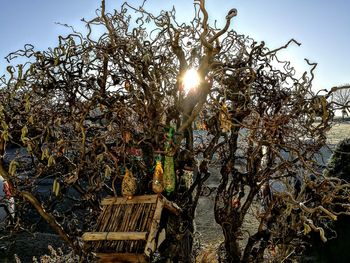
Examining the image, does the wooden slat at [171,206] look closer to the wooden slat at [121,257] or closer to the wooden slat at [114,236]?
the wooden slat at [114,236]

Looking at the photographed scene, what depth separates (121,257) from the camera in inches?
161

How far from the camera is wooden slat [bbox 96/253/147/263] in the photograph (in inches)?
158

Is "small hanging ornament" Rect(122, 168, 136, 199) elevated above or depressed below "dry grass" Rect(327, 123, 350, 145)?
below

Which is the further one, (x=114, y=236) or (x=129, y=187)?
(x=129, y=187)

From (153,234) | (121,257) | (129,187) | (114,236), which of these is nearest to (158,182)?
(129,187)

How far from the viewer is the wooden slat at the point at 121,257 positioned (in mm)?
4004

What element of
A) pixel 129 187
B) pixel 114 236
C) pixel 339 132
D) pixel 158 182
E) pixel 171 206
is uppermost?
pixel 339 132

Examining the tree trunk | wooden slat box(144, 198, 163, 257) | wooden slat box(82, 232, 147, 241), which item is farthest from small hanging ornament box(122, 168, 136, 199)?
the tree trunk

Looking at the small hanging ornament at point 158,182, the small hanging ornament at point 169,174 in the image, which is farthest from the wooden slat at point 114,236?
the small hanging ornament at point 169,174

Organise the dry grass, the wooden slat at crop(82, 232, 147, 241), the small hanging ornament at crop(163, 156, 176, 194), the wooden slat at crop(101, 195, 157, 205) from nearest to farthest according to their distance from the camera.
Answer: the wooden slat at crop(82, 232, 147, 241) → the wooden slat at crop(101, 195, 157, 205) → the small hanging ornament at crop(163, 156, 176, 194) → the dry grass

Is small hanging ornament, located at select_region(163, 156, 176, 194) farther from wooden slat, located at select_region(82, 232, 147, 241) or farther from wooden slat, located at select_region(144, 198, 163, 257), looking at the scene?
wooden slat, located at select_region(82, 232, 147, 241)

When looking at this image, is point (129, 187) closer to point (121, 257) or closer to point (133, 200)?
point (133, 200)

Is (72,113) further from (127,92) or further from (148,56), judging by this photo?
(148,56)

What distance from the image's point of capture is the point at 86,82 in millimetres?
5711
